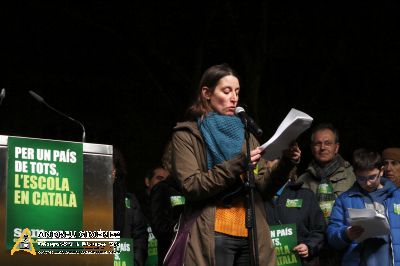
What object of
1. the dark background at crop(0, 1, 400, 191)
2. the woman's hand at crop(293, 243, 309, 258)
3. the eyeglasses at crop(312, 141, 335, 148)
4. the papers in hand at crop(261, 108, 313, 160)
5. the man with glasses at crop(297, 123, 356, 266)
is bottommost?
the woman's hand at crop(293, 243, 309, 258)

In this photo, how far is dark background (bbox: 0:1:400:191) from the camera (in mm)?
12312

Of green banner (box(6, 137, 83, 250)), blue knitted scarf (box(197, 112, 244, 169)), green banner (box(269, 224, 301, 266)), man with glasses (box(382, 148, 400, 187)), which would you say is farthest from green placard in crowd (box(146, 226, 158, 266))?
green banner (box(6, 137, 83, 250))

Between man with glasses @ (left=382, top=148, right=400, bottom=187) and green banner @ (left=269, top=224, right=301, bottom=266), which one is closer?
green banner @ (left=269, top=224, right=301, bottom=266)

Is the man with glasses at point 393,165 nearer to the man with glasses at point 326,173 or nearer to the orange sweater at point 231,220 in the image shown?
the man with glasses at point 326,173

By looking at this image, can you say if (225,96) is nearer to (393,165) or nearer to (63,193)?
(63,193)

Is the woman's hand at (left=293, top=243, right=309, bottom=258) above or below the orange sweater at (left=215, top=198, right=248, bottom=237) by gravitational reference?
below

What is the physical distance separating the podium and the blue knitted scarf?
0.71 meters

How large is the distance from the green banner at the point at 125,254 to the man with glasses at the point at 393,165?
9.64ft

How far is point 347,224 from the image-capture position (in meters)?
7.32

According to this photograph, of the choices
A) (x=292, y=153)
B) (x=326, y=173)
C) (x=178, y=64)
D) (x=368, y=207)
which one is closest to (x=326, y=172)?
(x=326, y=173)

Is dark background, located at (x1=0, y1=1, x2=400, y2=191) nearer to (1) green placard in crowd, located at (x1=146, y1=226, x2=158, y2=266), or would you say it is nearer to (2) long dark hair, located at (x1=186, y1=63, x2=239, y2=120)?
(1) green placard in crowd, located at (x1=146, y1=226, x2=158, y2=266)

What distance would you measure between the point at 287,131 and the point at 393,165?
422 centimetres

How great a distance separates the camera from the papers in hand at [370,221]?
6.80 m

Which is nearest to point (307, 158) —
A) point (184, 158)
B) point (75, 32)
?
point (75, 32)
